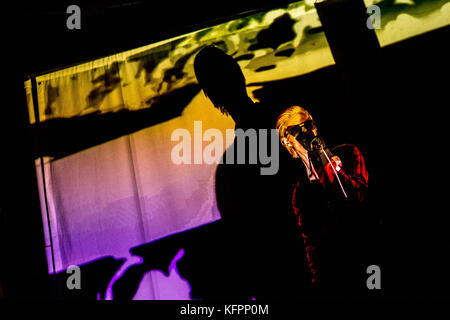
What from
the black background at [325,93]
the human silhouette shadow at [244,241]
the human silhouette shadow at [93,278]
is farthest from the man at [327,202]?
the human silhouette shadow at [93,278]

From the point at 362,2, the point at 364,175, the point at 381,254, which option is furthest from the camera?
the point at 362,2

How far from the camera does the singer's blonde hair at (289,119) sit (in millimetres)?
2486

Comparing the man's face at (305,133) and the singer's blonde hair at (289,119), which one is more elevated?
the singer's blonde hair at (289,119)

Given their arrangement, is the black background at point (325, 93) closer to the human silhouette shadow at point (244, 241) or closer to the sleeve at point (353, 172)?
the sleeve at point (353, 172)

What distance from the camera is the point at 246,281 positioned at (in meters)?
2.30

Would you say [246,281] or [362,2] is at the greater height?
[362,2]

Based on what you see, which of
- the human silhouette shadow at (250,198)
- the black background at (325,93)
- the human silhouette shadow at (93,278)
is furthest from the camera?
the human silhouette shadow at (93,278)

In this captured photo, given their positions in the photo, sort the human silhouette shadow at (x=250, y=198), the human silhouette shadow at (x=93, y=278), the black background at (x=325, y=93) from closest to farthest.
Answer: the black background at (x=325, y=93) < the human silhouette shadow at (x=250, y=198) < the human silhouette shadow at (x=93, y=278)

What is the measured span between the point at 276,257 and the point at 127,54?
2.66 m

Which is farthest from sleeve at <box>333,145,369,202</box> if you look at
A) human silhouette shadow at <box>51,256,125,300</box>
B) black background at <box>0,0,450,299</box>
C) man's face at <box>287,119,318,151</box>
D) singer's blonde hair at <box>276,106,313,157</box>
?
human silhouette shadow at <box>51,256,125,300</box>

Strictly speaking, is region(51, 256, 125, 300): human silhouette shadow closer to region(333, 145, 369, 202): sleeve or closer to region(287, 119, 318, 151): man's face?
region(287, 119, 318, 151): man's face
